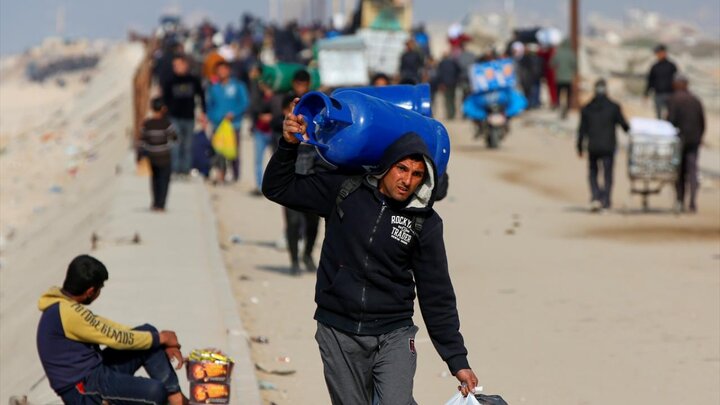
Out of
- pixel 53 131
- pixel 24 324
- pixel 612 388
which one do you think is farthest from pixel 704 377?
pixel 53 131

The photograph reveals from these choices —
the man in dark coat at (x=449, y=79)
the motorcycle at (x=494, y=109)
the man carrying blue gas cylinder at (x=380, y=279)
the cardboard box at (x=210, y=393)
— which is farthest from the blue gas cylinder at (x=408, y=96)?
the man in dark coat at (x=449, y=79)

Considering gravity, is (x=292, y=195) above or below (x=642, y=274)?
above

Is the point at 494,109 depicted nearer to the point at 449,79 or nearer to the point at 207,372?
the point at 449,79

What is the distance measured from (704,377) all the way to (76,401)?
3.80 meters

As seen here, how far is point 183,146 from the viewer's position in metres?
20.8

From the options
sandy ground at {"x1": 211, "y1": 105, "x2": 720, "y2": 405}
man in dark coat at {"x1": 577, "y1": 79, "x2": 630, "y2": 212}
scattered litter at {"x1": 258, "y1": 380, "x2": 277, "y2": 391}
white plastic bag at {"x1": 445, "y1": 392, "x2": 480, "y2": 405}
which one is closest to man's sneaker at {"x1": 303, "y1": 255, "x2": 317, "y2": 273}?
sandy ground at {"x1": 211, "y1": 105, "x2": 720, "y2": 405}

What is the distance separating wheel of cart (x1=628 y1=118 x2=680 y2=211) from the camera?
18812 mm

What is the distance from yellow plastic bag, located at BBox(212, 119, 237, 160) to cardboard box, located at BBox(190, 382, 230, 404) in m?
13.6

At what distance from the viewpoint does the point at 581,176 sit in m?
24.3

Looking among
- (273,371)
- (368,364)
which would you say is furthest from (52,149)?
(368,364)

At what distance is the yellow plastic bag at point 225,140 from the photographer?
70.4 feet

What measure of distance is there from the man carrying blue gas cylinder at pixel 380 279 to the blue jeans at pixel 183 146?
14.5m

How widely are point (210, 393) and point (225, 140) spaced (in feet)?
44.7

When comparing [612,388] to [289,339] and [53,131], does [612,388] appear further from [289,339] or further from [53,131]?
[53,131]
